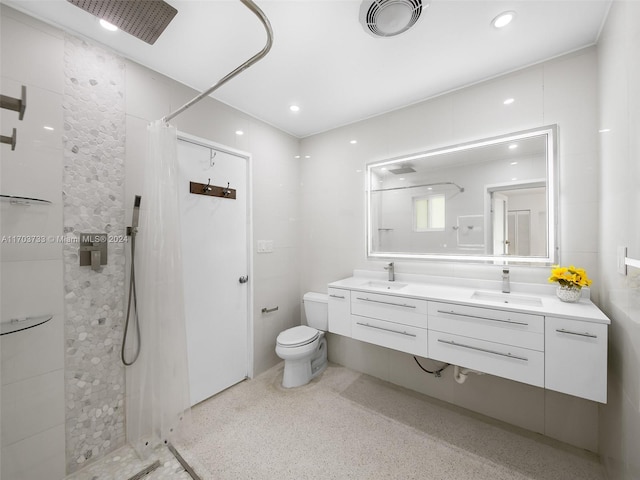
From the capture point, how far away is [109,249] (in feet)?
5.57

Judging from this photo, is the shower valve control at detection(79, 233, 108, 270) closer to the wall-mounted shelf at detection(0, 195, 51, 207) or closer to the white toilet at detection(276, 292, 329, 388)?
the wall-mounted shelf at detection(0, 195, 51, 207)

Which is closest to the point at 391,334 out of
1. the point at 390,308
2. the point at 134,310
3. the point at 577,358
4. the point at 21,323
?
the point at 390,308

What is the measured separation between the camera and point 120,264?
5.71 feet

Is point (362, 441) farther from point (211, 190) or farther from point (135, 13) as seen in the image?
point (135, 13)

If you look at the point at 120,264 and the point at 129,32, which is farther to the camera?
the point at 120,264

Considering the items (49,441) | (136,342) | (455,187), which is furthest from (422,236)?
(49,441)

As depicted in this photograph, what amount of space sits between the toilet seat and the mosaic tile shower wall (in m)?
1.18

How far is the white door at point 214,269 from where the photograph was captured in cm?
214

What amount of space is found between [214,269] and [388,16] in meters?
2.12

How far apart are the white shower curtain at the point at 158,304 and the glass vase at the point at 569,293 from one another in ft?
7.77

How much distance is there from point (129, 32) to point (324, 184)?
1.91 m

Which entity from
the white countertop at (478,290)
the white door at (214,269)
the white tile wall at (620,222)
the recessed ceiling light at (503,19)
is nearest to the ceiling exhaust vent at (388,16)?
the recessed ceiling light at (503,19)

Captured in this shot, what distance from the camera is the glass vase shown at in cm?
159

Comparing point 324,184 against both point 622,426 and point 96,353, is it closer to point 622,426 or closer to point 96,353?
point 96,353
